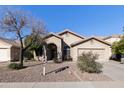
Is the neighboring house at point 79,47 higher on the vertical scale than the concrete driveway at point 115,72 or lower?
higher

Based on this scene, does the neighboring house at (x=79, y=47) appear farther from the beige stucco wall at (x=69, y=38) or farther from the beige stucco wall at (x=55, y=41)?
the beige stucco wall at (x=69, y=38)

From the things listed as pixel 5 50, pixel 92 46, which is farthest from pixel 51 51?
pixel 5 50

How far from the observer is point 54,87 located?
10.7 m

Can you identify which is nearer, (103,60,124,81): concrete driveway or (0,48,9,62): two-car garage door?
(103,60,124,81): concrete driveway

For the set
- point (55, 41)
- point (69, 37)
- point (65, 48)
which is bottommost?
point (65, 48)

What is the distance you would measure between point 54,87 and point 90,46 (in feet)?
86.9

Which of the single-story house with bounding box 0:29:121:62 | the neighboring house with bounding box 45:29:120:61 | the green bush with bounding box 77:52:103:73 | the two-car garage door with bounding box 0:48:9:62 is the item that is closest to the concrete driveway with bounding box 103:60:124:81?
the green bush with bounding box 77:52:103:73

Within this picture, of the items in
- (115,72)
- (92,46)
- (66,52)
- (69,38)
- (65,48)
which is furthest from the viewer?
(69,38)

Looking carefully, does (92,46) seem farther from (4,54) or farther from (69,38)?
(4,54)

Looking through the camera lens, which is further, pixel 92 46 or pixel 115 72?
pixel 92 46

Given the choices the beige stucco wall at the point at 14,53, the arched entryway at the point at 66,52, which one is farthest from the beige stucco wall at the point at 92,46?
the beige stucco wall at the point at 14,53

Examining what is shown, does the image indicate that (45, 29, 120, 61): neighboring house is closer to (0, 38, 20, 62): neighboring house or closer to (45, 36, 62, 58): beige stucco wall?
(45, 36, 62, 58): beige stucco wall

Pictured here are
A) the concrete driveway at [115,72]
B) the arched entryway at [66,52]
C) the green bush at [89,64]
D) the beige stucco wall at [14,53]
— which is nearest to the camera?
the concrete driveway at [115,72]
